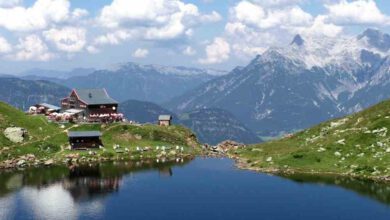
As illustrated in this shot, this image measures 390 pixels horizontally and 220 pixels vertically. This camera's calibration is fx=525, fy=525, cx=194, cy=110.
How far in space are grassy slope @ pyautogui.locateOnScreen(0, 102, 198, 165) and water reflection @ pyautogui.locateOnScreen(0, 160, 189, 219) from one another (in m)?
13.7

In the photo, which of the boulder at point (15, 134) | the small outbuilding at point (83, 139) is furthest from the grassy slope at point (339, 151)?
the boulder at point (15, 134)

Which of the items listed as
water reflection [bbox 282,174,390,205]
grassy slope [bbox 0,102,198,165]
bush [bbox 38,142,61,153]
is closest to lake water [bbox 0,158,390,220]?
water reflection [bbox 282,174,390,205]

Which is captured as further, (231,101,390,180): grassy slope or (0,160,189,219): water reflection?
(231,101,390,180): grassy slope

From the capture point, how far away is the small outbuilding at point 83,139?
181 meters

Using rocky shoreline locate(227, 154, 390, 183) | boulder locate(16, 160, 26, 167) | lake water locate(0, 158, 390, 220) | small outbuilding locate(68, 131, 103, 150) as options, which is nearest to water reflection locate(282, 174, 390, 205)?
lake water locate(0, 158, 390, 220)

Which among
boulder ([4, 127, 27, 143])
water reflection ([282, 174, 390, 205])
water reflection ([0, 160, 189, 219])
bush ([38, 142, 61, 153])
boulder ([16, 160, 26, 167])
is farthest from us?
boulder ([4, 127, 27, 143])

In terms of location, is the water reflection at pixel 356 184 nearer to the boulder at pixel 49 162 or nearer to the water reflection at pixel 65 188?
the water reflection at pixel 65 188

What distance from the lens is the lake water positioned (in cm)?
10712

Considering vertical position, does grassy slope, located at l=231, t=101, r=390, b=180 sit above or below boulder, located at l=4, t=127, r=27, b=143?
below

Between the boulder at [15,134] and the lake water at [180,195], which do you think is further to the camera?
the boulder at [15,134]

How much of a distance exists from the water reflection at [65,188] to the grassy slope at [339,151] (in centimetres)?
3106

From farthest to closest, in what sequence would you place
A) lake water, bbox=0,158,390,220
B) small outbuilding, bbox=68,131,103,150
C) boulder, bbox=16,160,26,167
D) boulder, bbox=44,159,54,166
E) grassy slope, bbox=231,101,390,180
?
small outbuilding, bbox=68,131,103,150 → boulder, bbox=44,159,54,166 → boulder, bbox=16,160,26,167 → grassy slope, bbox=231,101,390,180 → lake water, bbox=0,158,390,220

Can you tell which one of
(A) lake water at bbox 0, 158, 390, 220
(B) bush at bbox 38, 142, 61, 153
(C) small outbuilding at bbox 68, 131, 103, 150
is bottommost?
(A) lake water at bbox 0, 158, 390, 220

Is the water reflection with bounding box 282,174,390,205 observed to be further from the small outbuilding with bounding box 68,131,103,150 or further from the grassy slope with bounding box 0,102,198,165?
the small outbuilding with bounding box 68,131,103,150
